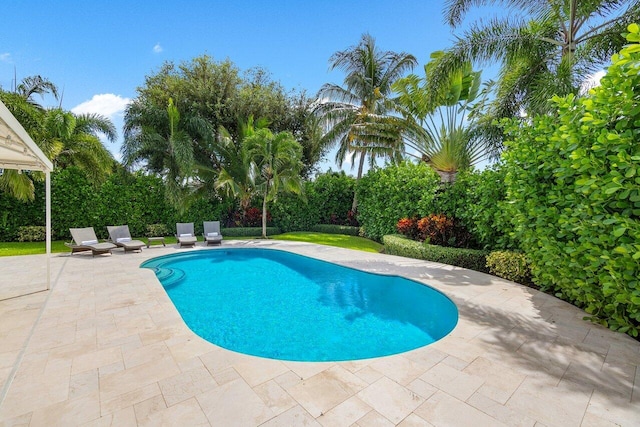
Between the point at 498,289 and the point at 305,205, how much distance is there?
47.0 feet

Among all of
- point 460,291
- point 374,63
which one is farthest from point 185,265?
point 374,63

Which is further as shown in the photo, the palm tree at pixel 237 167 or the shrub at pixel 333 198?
the shrub at pixel 333 198

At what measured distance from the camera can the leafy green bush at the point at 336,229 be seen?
18823 mm

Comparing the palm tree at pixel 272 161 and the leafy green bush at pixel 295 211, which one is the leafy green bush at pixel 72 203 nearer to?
the palm tree at pixel 272 161

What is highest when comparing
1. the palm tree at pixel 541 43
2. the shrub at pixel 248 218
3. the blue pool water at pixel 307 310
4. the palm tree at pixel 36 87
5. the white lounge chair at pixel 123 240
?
the palm tree at pixel 36 87

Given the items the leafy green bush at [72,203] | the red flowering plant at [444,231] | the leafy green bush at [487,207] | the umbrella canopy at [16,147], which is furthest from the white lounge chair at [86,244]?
the leafy green bush at [487,207]

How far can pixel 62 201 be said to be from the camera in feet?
48.1

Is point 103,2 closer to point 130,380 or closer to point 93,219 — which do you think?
point 93,219

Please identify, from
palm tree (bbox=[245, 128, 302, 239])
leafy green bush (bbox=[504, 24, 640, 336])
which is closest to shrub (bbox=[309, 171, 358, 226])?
palm tree (bbox=[245, 128, 302, 239])

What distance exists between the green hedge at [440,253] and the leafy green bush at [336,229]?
18.2 feet

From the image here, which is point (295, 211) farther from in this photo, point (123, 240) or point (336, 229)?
point (123, 240)

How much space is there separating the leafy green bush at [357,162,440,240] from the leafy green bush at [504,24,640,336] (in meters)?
5.67

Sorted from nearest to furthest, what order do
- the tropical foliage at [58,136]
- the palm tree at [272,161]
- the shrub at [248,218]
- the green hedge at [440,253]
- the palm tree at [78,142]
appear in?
the green hedge at [440,253] → the tropical foliage at [58,136] → the palm tree at [78,142] → the palm tree at [272,161] → the shrub at [248,218]

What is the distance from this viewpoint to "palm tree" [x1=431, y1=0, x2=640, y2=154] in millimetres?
9039
